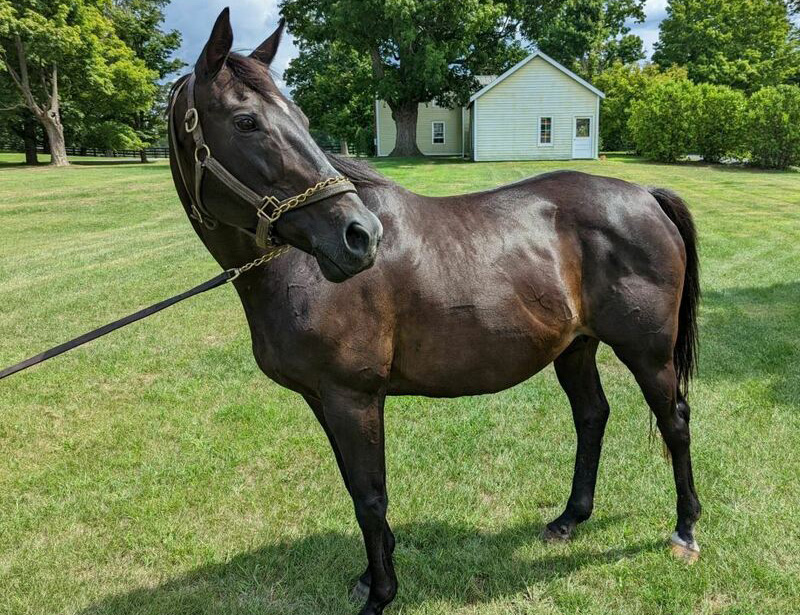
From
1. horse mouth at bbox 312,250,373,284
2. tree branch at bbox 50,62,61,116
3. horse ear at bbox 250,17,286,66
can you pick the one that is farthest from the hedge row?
tree branch at bbox 50,62,61,116

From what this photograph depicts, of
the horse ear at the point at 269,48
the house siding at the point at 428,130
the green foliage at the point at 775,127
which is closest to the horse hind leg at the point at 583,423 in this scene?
the horse ear at the point at 269,48

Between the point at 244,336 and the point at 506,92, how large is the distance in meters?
27.0

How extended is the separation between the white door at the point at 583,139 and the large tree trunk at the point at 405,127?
858 cm

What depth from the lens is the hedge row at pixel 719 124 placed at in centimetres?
2206

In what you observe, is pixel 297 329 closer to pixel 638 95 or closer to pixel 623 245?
pixel 623 245

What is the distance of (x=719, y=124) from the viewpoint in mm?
24688

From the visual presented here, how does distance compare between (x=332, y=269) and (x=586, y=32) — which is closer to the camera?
(x=332, y=269)

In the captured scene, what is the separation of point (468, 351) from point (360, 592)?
51.5 inches

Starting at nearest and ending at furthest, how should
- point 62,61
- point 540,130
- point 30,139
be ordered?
point 540,130
point 62,61
point 30,139

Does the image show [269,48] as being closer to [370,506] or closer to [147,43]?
[370,506]

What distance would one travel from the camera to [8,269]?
393 inches

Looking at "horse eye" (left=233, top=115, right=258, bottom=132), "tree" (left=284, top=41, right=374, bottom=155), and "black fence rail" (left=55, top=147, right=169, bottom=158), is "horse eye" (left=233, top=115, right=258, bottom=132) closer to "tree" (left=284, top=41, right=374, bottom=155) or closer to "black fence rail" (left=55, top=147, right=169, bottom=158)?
"tree" (left=284, top=41, right=374, bottom=155)

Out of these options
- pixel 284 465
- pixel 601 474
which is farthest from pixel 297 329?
pixel 601 474

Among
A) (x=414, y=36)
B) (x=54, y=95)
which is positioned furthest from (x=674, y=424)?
(x=54, y=95)
